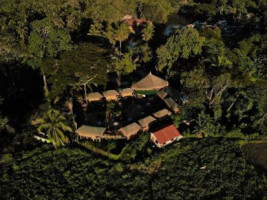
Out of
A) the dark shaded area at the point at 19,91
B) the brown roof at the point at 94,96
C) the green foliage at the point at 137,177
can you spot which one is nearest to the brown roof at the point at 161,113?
the green foliage at the point at 137,177

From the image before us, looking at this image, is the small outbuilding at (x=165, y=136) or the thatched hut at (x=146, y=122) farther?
the thatched hut at (x=146, y=122)

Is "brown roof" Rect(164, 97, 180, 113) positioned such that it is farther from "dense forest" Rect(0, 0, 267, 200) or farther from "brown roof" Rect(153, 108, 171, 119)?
"brown roof" Rect(153, 108, 171, 119)

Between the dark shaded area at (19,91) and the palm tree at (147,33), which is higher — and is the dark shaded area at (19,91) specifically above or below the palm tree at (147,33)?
below

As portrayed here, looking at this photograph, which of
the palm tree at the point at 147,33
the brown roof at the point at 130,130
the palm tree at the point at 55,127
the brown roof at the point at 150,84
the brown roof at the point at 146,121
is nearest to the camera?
the palm tree at the point at 55,127

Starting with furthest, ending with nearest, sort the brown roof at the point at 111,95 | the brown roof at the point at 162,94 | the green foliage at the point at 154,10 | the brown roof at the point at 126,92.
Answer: the green foliage at the point at 154,10 → the brown roof at the point at 126,92 → the brown roof at the point at 162,94 → the brown roof at the point at 111,95

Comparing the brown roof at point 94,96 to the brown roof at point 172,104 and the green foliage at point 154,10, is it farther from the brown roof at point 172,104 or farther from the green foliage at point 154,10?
the green foliage at point 154,10

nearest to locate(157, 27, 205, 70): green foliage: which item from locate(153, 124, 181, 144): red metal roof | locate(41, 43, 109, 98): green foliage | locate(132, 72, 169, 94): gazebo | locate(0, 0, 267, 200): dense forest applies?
locate(0, 0, 267, 200): dense forest
